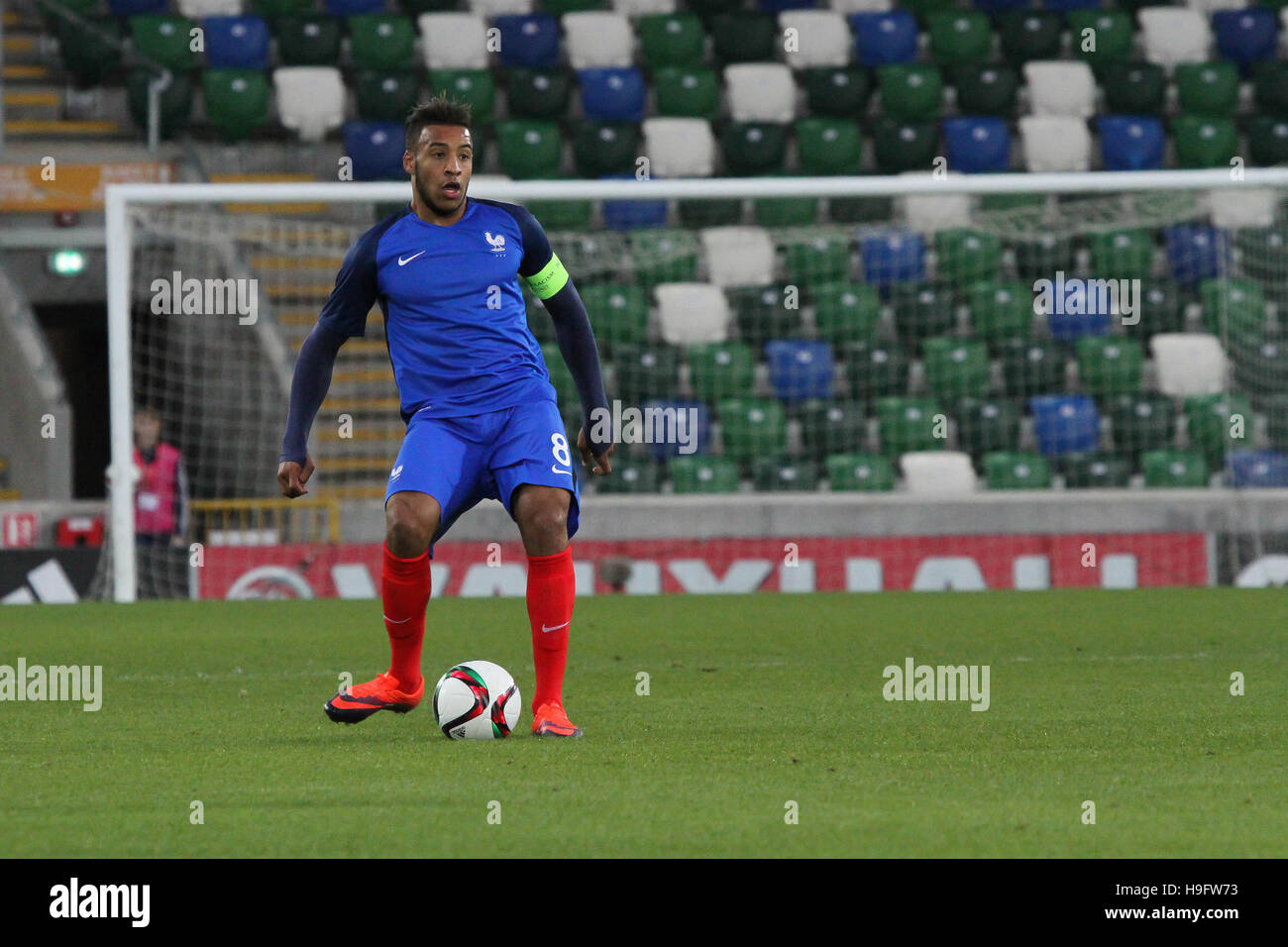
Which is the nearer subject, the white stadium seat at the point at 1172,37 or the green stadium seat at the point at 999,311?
the green stadium seat at the point at 999,311

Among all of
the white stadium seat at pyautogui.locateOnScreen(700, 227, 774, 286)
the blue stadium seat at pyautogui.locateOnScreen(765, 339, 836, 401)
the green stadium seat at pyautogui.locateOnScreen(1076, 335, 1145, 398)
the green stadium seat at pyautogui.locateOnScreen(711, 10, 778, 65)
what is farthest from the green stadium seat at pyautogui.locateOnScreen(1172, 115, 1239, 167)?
the blue stadium seat at pyautogui.locateOnScreen(765, 339, 836, 401)

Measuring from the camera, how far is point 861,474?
1526 cm

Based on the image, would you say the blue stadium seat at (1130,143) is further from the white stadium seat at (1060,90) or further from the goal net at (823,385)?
the goal net at (823,385)

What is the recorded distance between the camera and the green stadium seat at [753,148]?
1819cm

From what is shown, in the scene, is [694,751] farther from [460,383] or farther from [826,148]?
[826,148]

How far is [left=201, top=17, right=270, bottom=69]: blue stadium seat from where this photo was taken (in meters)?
18.6

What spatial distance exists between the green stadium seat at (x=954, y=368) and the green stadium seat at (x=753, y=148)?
3120 mm

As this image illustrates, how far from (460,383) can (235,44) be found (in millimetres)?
13322

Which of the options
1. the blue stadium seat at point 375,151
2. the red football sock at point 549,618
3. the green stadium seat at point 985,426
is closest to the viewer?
the red football sock at point 549,618

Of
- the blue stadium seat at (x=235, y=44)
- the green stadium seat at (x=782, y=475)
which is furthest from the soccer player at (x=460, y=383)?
the blue stadium seat at (x=235, y=44)

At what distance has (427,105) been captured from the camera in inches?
237

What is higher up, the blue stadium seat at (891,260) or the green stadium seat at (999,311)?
the blue stadium seat at (891,260)

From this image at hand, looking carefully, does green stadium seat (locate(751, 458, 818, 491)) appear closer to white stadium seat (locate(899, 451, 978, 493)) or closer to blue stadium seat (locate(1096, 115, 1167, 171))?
white stadium seat (locate(899, 451, 978, 493))
